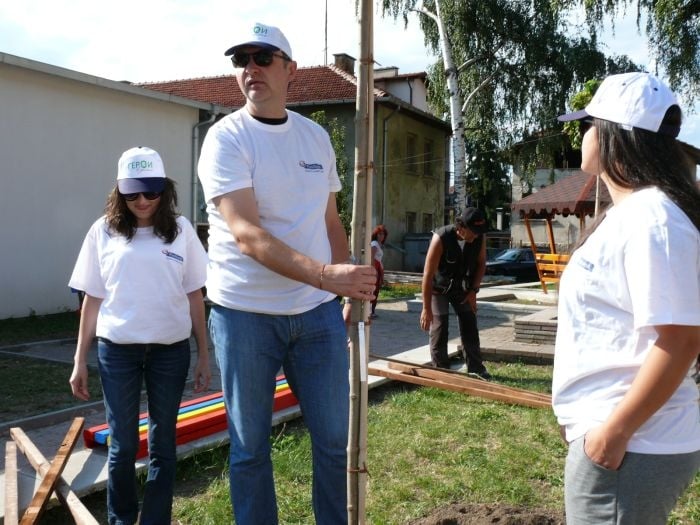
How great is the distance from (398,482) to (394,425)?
1194 millimetres

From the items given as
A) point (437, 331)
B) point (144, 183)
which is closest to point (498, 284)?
point (437, 331)

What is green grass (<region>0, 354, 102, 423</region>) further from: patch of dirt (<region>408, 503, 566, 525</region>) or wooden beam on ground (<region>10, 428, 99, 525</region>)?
patch of dirt (<region>408, 503, 566, 525</region>)

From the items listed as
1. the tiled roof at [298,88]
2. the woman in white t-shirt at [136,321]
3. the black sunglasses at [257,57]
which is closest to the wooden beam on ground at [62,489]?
the woman in white t-shirt at [136,321]

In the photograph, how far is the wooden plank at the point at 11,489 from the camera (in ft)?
10.9

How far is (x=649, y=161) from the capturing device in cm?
183

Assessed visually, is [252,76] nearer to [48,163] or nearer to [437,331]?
[437,331]

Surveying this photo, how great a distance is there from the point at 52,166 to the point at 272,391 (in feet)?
39.7

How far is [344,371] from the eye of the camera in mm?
2742

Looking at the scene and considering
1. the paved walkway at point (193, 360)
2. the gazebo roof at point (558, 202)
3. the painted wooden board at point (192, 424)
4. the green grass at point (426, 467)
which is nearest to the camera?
the green grass at point (426, 467)

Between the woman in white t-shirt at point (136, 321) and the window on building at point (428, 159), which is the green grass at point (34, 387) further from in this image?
the window on building at point (428, 159)

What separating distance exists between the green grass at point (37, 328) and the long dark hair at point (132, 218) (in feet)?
25.4

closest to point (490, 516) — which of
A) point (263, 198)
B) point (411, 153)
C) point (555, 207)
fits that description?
point (263, 198)

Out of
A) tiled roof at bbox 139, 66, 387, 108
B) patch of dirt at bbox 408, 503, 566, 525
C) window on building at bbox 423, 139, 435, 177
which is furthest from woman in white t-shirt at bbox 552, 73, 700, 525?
window on building at bbox 423, 139, 435, 177

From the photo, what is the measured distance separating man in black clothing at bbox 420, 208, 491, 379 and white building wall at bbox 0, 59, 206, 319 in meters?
8.69
